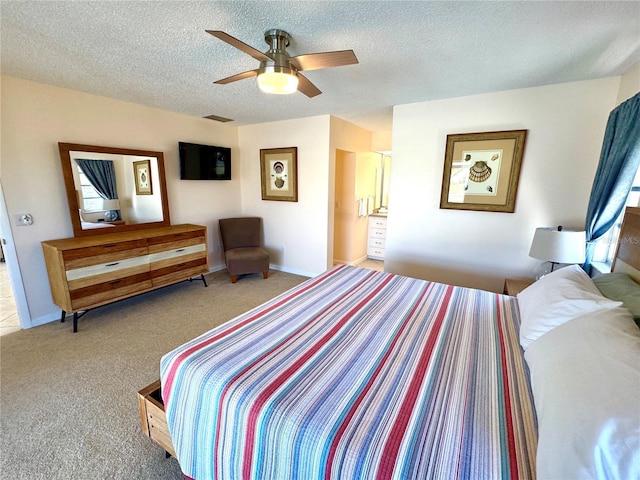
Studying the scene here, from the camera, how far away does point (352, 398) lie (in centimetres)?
104

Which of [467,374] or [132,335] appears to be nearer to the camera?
[467,374]

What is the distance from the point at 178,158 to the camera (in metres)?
3.84

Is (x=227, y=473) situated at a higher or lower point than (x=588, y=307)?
lower

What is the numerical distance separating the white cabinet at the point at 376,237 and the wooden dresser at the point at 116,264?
300cm

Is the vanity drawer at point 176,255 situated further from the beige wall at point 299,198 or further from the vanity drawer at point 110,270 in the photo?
the beige wall at point 299,198

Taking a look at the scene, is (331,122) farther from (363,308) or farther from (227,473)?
(227,473)

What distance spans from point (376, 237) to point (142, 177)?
3828 millimetres

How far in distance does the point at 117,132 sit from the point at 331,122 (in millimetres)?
2637

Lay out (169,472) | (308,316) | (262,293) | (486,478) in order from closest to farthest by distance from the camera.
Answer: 1. (486,478)
2. (169,472)
3. (308,316)
4. (262,293)

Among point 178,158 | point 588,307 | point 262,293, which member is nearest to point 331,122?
point 178,158

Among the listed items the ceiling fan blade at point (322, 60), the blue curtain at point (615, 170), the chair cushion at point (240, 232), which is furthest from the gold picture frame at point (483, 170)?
the chair cushion at point (240, 232)

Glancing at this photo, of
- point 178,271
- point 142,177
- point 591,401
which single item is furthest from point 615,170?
point 142,177

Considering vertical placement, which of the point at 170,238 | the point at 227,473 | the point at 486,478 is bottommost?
the point at 227,473

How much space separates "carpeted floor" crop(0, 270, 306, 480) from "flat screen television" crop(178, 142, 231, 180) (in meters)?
1.77
